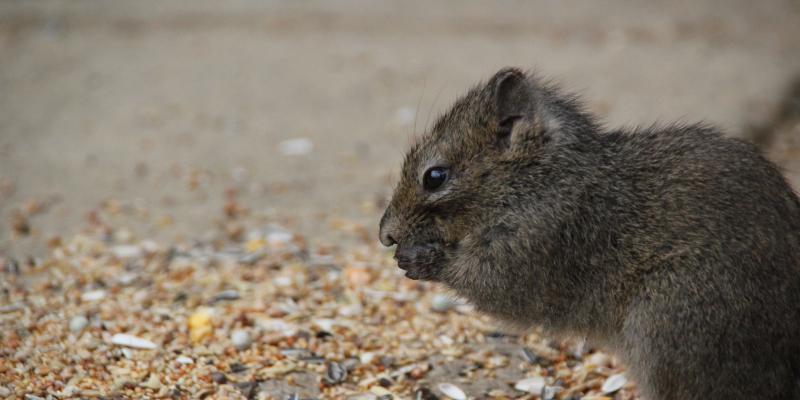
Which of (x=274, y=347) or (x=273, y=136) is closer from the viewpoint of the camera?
(x=274, y=347)

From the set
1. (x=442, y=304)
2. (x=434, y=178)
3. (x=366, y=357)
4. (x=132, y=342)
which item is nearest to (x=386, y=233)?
(x=434, y=178)

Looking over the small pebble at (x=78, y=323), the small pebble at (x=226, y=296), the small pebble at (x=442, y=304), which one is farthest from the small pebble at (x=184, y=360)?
the small pebble at (x=442, y=304)

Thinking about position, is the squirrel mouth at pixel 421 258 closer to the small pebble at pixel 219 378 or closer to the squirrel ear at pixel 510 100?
the squirrel ear at pixel 510 100

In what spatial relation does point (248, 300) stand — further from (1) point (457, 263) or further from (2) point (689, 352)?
(2) point (689, 352)

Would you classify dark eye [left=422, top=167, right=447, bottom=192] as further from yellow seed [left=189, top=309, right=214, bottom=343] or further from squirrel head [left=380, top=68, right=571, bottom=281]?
yellow seed [left=189, top=309, right=214, bottom=343]

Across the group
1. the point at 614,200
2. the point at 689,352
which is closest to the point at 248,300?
the point at 614,200

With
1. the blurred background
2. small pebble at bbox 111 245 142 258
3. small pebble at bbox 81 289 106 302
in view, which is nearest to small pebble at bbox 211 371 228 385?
small pebble at bbox 81 289 106 302
